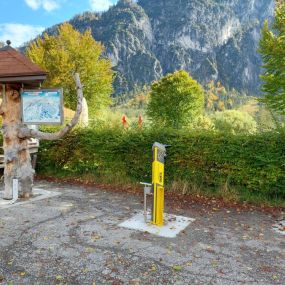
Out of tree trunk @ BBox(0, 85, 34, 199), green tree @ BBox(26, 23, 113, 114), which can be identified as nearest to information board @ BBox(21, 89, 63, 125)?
tree trunk @ BBox(0, 85, 34, 199)

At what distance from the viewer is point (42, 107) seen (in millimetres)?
8578

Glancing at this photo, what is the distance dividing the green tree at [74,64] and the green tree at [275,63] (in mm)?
18342

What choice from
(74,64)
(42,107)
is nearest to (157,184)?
(42,107)

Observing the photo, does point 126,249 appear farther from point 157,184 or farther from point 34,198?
point 34,198

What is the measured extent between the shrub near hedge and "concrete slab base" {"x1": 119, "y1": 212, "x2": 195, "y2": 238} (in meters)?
2.57

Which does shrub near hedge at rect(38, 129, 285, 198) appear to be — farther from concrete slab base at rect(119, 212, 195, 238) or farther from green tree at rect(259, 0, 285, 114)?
green tree at rect(259, 0, 285, 114)

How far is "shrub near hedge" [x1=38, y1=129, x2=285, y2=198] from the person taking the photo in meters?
9.16

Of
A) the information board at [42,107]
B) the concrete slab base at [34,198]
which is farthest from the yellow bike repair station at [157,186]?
the concrete slab base at [34,198]

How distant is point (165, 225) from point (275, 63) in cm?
1782

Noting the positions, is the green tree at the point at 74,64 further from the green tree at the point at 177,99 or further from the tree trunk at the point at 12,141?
the tree trunk at the point at 12,141

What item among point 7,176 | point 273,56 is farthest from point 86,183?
point 273,56

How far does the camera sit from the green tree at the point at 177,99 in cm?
4209

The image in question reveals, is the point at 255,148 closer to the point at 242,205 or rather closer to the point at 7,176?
the point at 242,205

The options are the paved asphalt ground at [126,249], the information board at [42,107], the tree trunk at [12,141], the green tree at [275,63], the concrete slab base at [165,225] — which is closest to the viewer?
the paved asphalt ground at [126,249]
